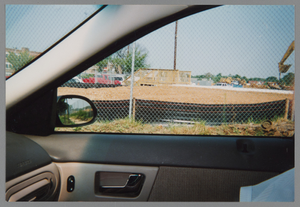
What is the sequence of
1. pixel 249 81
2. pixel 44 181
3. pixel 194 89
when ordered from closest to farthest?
pixel 44 181 → pixel 249 81 → pixel 194 89

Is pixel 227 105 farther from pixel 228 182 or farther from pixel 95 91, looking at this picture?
pixel 95 91

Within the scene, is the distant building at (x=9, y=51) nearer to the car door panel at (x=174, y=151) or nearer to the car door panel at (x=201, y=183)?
the car door panel at (x=174, y=151)

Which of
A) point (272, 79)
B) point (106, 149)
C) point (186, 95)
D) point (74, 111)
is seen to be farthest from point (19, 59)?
point (272, 79)

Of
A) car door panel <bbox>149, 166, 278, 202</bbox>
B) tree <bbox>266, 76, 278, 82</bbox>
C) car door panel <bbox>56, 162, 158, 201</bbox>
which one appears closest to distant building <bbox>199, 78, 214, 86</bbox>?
tree <bbox>266, 76, 278, 82</bbox>

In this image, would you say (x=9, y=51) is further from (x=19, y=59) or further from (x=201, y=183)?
(x=201, y=183)

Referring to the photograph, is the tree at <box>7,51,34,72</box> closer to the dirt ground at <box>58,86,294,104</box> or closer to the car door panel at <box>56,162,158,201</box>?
the car door panel at <box>56,162,158,201</box>

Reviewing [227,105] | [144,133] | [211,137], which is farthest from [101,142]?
[227,105]
